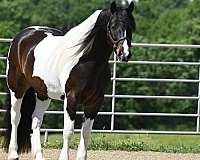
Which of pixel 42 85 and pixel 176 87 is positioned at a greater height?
pixel 42 85

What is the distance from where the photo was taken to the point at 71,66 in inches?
220

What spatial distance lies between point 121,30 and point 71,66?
0.64m

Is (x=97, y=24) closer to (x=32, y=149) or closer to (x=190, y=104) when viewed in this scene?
(x=32, y=149)

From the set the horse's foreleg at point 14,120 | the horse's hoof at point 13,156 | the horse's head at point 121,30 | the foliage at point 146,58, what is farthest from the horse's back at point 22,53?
the foliage at point 146,58

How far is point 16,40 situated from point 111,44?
60.4 inches

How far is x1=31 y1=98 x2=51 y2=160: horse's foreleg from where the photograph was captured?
6.26 m

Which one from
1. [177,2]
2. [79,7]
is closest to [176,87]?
[79,7]

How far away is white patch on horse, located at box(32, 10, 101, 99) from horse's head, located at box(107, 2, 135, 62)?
0.29 metres

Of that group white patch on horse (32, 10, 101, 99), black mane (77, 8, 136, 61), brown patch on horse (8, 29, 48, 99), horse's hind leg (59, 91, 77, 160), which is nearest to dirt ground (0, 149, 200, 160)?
brown patch on horse (8, 29, 48, 99)

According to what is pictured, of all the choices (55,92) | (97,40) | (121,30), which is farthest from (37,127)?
(121,30)

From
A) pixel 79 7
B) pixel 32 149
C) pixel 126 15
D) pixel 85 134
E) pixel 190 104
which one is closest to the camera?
pixel 126 15

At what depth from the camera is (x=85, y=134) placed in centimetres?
570

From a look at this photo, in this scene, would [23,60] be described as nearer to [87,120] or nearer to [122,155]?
[87,120]

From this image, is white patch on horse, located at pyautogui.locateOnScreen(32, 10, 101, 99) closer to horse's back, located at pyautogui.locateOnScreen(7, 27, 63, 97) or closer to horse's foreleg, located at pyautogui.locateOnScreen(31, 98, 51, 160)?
horse's back, located at pyautogui.locateOnScreen(7, 27, 63, 97)
